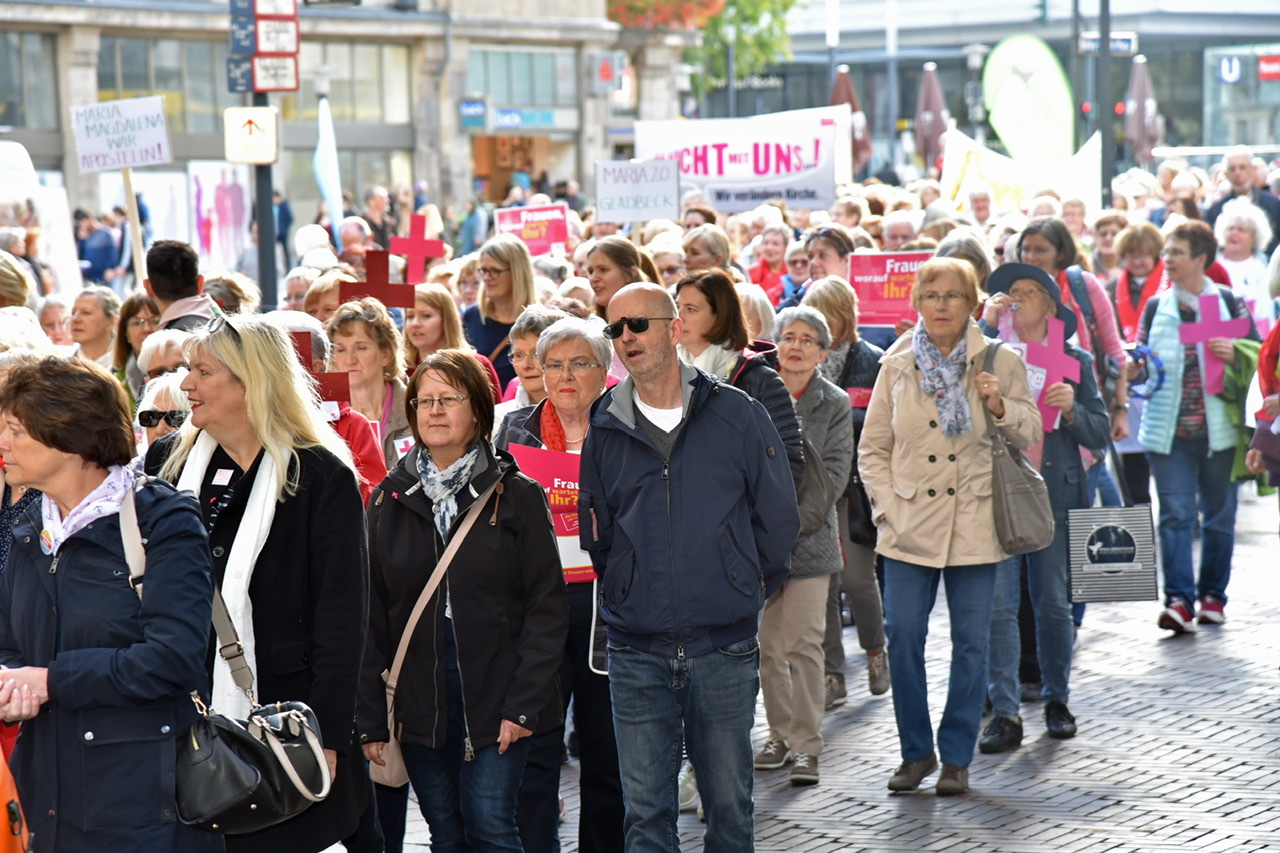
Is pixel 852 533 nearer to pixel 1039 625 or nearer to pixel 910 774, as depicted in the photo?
pixel 1039 625

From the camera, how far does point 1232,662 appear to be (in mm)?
8656

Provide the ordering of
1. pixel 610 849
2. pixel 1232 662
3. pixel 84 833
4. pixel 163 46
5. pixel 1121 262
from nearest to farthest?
pixel 84 833 < pixel 610 849 < pixel 1232 662 < pixel 1121 262 < pixel 163 46

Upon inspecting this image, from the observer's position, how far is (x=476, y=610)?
498 cm

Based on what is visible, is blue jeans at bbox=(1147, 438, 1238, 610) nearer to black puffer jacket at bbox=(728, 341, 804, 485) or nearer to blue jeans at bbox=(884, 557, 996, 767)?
blue jeans at bbox=(884, 557, 996, 767)

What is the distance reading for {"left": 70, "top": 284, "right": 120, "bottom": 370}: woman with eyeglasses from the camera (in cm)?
962

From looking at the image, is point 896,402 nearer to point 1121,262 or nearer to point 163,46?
point 1121,262

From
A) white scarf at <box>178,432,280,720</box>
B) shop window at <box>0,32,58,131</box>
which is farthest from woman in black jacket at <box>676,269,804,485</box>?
shop window at <box>0,32,58,131</box>

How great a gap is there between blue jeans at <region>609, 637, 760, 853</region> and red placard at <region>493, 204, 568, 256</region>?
395 inches

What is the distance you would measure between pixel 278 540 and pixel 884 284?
20.6 feet

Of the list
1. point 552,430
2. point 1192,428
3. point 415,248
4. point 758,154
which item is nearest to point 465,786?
point 552,430

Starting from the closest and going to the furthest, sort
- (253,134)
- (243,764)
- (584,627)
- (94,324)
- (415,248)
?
(243,764)
(584,627)
(94,324)
(415,248)
(253,134)

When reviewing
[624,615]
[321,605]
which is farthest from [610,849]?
[321,605]

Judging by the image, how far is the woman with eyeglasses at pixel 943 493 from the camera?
6.71 m

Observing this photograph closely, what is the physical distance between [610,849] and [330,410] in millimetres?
1756
